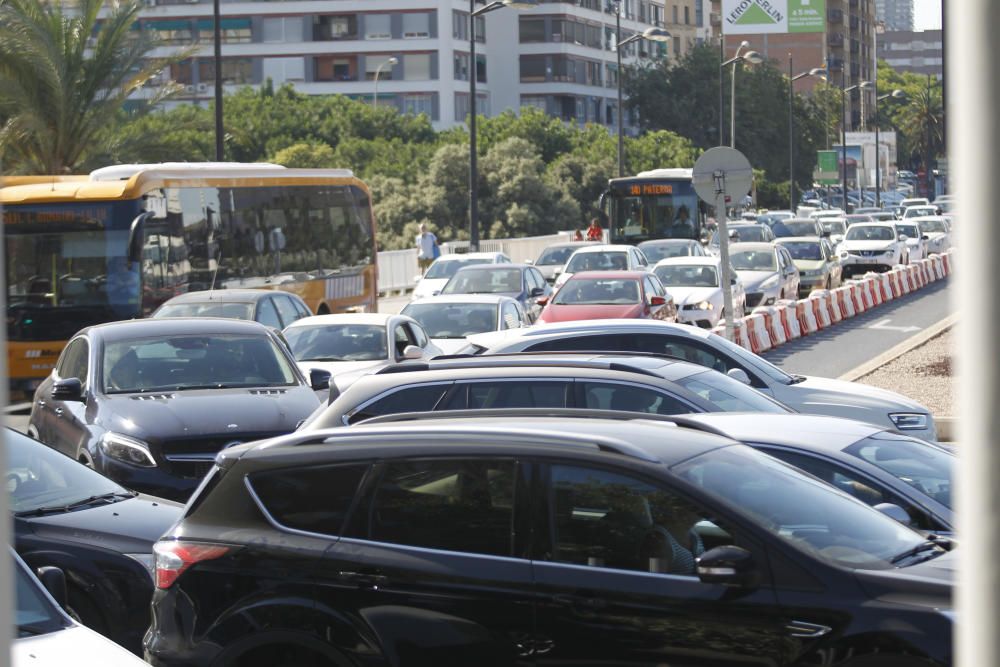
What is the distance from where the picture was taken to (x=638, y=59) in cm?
11206

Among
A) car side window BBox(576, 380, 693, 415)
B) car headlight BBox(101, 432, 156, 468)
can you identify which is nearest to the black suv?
car side window BBox(576, 380, 693, 415)

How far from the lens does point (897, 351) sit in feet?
80.8

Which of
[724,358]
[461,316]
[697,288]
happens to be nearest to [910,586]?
[724,358]

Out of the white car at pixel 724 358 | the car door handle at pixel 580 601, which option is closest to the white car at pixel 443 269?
the white car at pixel 724 358

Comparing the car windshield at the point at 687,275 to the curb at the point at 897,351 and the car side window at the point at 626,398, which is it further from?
the car side window at the point at 626,398

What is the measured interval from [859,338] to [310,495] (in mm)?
23965

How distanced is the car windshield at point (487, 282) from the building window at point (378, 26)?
69.0 meters

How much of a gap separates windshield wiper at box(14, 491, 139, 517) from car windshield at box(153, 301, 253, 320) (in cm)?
987

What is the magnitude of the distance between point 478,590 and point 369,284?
2540 centimetres

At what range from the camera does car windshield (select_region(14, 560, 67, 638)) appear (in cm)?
527

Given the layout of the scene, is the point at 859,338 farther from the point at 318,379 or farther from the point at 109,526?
the point at 109,526

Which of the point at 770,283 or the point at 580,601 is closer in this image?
the point at 580,601

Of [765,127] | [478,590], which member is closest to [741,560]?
[478,590]

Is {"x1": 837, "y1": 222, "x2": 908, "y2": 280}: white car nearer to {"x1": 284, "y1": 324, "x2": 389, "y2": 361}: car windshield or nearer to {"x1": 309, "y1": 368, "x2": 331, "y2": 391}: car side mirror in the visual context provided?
{"x1": 284, "y1": 324, "x2": 389, "y2": 361}: car windshield
